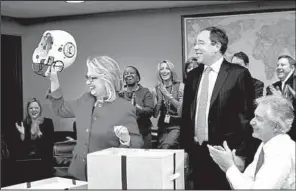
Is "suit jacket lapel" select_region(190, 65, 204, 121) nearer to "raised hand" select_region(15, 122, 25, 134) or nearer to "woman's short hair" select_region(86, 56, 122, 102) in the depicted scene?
"woman's short hair" select_region(86, 56, 122, 102)

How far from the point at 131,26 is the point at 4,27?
1.57ft

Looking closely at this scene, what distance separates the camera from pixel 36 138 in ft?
5.57

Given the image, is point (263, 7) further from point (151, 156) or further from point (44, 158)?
point (44, 158)

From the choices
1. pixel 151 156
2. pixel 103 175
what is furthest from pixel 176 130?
pixel 103 175

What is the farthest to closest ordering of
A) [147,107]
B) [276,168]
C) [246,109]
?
[147,107]
[246,109]
[276,168]

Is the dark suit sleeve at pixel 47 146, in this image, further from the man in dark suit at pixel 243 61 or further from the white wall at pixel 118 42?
the man in dark suit at pixel 243 61

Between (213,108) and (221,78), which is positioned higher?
(221,78)

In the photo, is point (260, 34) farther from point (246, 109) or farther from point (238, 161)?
point (238, 161)

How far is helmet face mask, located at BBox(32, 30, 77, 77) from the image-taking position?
1.64m

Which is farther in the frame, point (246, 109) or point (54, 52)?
point (54, 52)

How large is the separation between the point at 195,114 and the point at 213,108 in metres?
0.07

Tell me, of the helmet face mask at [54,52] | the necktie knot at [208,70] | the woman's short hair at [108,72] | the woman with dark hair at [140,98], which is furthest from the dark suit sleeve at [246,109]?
the helmet face mask at [54,52]

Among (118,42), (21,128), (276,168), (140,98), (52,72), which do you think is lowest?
(276,168)

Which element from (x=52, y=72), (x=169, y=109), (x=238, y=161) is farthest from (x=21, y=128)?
(x=238, y=161)
